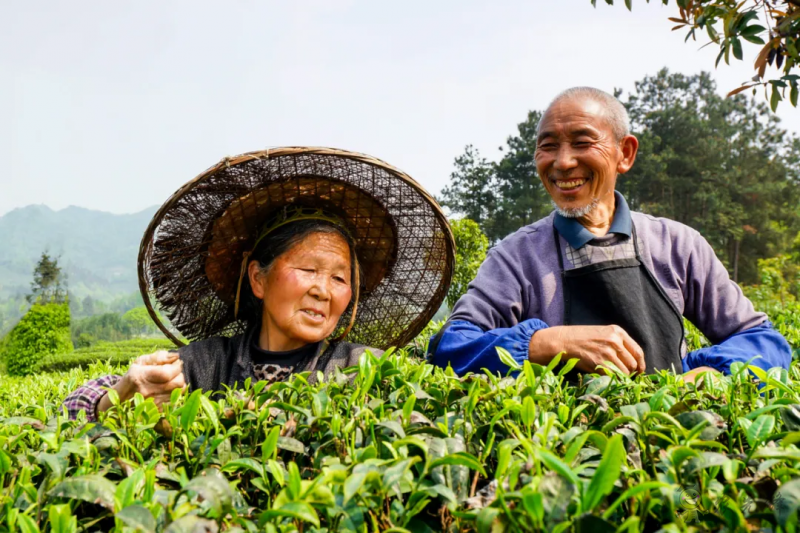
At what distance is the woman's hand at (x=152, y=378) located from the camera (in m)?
1.77

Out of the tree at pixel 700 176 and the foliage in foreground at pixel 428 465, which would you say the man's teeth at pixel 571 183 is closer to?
the foliage in foreground at pixel 428 465

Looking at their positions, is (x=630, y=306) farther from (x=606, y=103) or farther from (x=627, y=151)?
(x=606, y=103)

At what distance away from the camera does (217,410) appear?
1.11m

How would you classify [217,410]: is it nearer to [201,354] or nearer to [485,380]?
[485,380]

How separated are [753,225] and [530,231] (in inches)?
1596

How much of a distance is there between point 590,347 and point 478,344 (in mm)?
370

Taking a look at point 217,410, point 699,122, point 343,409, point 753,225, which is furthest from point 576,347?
point 753,225

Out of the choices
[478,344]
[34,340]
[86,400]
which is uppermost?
[478,344]

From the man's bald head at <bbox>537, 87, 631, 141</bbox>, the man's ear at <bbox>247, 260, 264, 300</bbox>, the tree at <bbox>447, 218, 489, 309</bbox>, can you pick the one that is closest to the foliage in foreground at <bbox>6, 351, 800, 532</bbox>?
the man's ear at <bbox>247, 260, 264, 300</bbox>

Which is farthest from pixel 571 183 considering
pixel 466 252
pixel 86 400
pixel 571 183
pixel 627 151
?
pixel 466 252

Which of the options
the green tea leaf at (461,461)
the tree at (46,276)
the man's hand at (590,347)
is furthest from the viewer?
the tree at (46,276)

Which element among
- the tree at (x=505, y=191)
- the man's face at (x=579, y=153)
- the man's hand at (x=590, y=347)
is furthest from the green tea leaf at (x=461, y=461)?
the tree at (x=505, y=191)

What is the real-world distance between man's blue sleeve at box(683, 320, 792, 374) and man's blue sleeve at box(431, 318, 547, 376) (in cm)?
57

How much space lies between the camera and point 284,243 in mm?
2277
